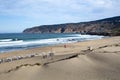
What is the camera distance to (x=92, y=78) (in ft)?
36.9

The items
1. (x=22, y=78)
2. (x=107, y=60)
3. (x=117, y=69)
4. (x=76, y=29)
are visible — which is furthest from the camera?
(x=76, y=29)

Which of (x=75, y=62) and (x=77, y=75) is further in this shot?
(x=75, y=62)

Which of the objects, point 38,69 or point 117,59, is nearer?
point 38,69

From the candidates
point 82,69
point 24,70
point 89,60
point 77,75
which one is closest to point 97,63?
point 89,60

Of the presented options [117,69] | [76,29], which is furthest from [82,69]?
[76,29]

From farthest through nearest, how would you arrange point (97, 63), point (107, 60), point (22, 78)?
point (107, 60), point (97, 63), point (22, 78)

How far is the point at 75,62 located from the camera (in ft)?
44.9

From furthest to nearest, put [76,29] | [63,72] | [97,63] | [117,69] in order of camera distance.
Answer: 1. [76,29]
2. [97,63]
3. [117,69]
4. [63,72]

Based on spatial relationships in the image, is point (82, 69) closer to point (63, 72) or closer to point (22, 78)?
point (63, 72)

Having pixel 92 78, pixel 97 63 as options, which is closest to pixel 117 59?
pixel 97 63

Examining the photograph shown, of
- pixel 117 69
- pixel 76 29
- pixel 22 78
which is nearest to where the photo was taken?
pixel 22 78

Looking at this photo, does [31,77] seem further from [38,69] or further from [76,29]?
[76,29]

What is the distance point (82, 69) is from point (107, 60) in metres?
3.18

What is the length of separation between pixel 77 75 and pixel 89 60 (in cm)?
316
